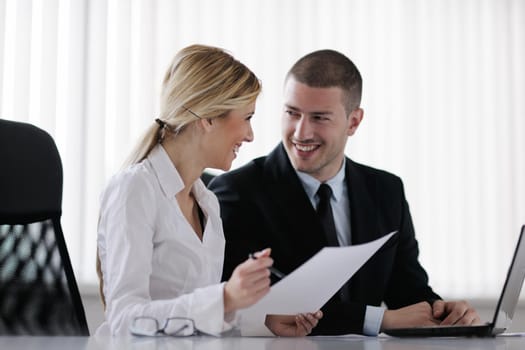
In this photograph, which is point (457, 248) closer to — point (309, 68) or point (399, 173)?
point (399, 173)

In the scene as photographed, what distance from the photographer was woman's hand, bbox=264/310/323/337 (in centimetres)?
162

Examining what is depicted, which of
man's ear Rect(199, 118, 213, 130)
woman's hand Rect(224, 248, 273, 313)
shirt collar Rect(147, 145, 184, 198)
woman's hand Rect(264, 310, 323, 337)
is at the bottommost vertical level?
woman's hand Rect(264, 310, 323, 337)

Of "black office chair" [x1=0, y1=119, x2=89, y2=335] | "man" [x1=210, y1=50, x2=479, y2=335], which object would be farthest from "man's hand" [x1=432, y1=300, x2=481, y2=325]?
"black office chair" [x1=0, y1=119, x2=89, y2=335]

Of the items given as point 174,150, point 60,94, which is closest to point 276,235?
point 174,150

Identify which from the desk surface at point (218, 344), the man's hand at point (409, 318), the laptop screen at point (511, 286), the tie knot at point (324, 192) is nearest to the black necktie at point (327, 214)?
the tie knot at point (324, 192)

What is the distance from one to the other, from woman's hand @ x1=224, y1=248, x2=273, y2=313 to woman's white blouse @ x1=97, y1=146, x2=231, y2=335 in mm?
168

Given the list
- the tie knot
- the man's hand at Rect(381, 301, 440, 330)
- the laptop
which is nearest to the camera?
the laptop

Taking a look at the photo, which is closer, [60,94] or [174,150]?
[174,150]

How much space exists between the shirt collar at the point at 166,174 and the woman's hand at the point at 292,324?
0.36 metres

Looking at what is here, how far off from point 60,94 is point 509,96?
213 cm

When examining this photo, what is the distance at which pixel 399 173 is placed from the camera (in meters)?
3.50

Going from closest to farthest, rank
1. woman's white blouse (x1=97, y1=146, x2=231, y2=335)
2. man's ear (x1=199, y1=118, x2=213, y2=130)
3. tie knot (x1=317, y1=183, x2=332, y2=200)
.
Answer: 1. woman's white blouse (x1=97, y1=146, x2=231, y2=335)
2. man's ear (x1=199, y1=118, x2=213, y2=130)
3. tie knot (x1=317, y1=183, x2=332, y2=200)

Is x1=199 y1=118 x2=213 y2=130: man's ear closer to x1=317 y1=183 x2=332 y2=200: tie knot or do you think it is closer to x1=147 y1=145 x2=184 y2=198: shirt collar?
x1=147 y1=145 x2=184 y2=198: shirt collar

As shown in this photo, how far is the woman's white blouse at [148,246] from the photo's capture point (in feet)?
4.81
